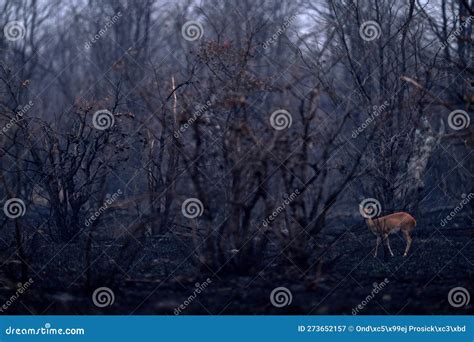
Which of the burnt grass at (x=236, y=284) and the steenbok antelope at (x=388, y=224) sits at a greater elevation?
the steenbok antelope at (x=388, y=224)

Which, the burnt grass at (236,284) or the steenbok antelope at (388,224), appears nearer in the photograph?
the burnt grass at (236,284)

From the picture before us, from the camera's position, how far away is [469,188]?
40.9ft

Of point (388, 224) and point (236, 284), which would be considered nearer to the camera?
point (236, 284)

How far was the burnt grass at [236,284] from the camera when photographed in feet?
24.6

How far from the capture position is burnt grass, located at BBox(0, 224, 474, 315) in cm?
749

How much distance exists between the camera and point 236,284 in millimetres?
7945

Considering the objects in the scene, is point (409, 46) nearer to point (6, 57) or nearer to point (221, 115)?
point (221, 115)

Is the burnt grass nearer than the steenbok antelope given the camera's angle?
Yes

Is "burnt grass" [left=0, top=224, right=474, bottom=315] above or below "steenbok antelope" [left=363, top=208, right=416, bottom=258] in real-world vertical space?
below

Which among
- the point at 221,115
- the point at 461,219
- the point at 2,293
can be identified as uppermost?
the point at 461,219

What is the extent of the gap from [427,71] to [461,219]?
3305 mm

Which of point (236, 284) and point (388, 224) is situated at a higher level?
point (388, 224)

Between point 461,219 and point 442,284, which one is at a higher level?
point 461,219

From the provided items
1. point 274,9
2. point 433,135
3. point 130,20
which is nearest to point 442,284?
point 433,135
